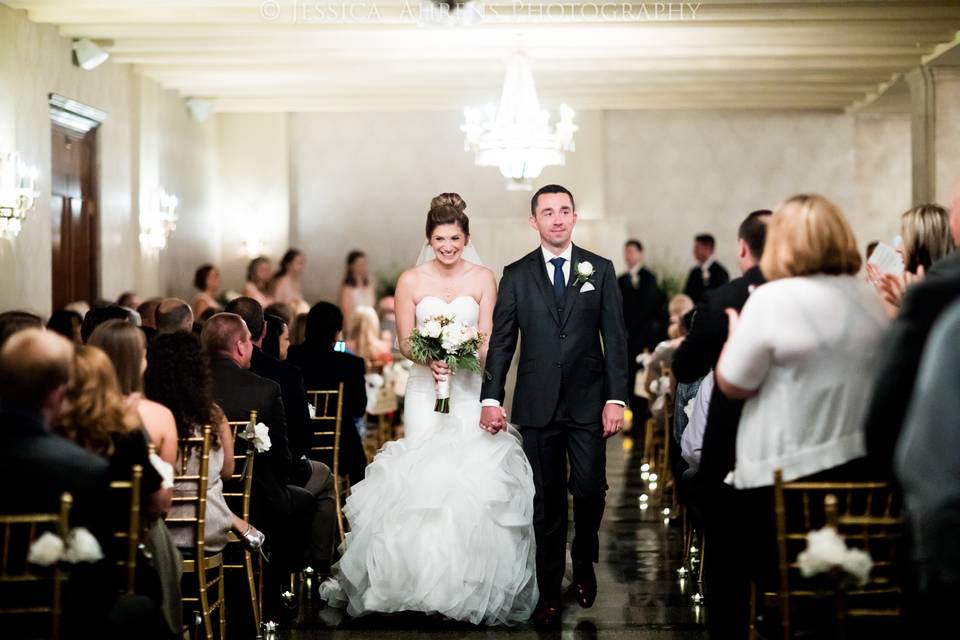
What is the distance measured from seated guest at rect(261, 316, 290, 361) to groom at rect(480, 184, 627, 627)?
1734 millimetres

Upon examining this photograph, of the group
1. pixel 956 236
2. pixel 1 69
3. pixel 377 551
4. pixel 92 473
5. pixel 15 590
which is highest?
pixel 1 69

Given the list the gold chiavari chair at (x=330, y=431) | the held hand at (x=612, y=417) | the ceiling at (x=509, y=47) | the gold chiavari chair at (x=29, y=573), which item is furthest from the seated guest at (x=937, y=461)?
the ceiling at (x=509, y=47)

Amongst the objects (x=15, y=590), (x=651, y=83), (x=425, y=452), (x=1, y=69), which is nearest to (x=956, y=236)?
(x=425, y=452)

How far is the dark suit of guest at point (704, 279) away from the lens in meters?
14.7

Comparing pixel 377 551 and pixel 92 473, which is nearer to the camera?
pixel 92 473

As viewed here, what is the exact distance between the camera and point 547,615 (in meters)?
5.17

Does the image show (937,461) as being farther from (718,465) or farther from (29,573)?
(29,573)

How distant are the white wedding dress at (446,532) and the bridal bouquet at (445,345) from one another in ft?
0.72

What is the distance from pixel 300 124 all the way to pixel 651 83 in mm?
5480

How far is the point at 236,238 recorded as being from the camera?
55.7 feet

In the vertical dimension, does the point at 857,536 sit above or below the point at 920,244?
below

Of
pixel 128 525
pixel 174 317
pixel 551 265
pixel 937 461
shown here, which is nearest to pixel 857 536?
pixel 937 461

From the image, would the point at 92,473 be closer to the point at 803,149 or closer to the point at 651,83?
the point at 651,83

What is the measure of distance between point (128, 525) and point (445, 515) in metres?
2.20
